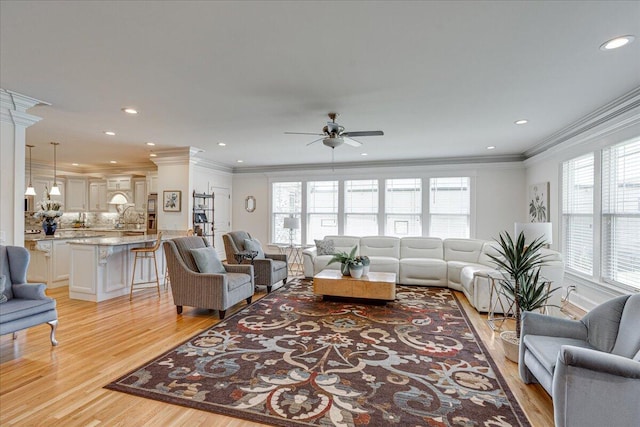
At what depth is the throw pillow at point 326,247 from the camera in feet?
21.4

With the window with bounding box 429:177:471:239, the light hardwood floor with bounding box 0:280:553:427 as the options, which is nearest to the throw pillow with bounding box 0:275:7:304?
the light hardwood floor with bounding box 0:280:553:427

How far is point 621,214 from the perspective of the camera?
3.62 metres

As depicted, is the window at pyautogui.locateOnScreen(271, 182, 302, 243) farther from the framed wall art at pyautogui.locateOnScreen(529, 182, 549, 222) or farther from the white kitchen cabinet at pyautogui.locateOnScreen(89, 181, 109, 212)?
the framed wall art at pyautogui.locateOnScreen(529, 182, 549, 222)

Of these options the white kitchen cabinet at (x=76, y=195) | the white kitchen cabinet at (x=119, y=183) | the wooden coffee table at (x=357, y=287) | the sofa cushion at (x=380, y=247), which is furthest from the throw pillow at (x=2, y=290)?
the white kitchen cabinet at (x=76, y=195)

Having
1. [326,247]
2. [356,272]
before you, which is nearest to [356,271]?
[356,272]

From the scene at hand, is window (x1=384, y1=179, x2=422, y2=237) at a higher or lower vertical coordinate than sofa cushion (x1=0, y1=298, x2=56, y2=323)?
higher

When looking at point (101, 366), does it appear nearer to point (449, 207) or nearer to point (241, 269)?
point (241, 269)

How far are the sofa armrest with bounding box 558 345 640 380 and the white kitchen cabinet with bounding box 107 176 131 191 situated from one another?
9585 mm

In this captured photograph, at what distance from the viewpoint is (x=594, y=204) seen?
161 inches

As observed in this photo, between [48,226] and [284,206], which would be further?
[284,206]

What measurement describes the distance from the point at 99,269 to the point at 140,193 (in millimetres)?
4406

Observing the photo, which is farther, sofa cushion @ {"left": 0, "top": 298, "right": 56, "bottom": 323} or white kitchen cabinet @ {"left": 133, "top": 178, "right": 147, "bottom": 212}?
white kitchen cabinet @ {"left": 133, "top": 178, "right": 147, "bottom": 212}

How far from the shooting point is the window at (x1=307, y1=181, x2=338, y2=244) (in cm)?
791

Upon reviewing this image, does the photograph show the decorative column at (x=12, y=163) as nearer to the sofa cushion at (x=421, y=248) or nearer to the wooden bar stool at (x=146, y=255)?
the wooden bar stool at (x=146, y=255)
